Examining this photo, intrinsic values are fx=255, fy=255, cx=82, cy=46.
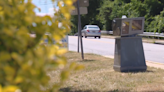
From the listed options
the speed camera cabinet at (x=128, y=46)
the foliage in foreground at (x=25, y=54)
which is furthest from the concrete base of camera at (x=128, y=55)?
the foliage in foreground at (x=25, y=54)

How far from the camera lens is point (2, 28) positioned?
5.17 ft

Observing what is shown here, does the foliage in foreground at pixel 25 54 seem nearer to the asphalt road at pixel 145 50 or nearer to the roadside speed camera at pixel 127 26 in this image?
the roadside speed camera at pixel 127 26

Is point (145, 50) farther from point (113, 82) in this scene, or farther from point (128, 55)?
point (113, 82)

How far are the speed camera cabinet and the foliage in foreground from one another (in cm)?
519

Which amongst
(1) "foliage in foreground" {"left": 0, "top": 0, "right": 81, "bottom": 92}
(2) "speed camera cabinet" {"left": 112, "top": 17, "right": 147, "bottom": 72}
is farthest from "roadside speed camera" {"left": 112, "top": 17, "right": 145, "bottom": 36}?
(1) "foliage in foreground" {"left": 0, "top": 0, "right": 81, "bottom": 92}

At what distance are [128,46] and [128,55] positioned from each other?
24 centimetres

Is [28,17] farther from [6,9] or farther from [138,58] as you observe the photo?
[138,58]

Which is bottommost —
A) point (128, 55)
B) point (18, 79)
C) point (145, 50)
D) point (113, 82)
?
point (145, 50)

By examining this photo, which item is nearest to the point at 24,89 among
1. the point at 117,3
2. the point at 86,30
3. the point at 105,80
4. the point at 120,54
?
the point at 105,80

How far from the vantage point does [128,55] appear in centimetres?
693

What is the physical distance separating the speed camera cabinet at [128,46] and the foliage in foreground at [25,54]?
17.0 ft

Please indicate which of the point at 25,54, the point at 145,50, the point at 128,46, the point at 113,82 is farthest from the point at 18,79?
the point at 145,50

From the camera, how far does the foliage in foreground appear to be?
138 cm

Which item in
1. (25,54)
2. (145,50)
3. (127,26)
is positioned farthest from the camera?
(145,50)
